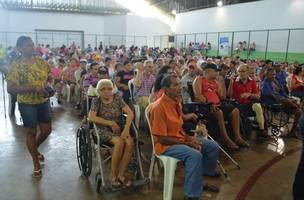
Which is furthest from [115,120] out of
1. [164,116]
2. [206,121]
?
[206,121]

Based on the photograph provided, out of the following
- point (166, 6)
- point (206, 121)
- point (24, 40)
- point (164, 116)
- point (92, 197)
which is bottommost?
point (92, 197)

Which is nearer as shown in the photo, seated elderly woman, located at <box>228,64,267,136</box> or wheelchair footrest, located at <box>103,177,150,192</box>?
wheelchair footrest, located at <box>103,177,150,192</box>

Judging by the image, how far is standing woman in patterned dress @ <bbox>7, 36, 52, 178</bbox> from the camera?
10.4 feet

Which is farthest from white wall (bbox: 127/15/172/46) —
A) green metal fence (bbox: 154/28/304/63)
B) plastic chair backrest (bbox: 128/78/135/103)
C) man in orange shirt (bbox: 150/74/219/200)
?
man in orange shirt (bbox: 150/74/219/200)

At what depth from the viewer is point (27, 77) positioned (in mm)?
3240

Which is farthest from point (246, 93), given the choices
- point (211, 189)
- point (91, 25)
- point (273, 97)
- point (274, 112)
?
point (91, 25)

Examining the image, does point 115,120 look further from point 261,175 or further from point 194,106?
point 261,175

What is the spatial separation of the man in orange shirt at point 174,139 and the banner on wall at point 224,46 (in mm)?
13054

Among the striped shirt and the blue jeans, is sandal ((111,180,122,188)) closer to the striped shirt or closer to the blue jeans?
the blue jeans

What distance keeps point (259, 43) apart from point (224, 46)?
7.29ft

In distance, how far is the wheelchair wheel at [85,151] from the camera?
320 centimetres

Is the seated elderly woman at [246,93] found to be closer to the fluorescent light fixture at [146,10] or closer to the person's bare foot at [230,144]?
the person's bare foot at [230,144]

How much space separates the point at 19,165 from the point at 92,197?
1.27 m

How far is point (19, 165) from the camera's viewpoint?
12.0 feet
